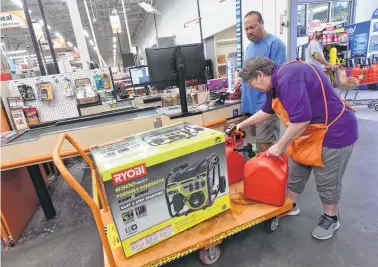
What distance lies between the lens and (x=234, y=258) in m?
1.62

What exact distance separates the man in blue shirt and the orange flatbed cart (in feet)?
2.58

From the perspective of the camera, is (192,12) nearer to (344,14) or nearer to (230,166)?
(344,14)

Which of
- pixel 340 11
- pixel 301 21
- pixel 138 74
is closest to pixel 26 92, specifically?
pixel 138 74

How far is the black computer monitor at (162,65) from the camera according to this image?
1.97 metres

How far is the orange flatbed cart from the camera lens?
1.31m

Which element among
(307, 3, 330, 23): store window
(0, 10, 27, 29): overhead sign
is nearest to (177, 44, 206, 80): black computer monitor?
(0, 10, 27, 29): overhead sign

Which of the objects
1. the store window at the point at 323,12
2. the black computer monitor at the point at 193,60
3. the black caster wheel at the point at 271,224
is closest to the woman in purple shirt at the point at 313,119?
the black caster wheel at the point at 271,224

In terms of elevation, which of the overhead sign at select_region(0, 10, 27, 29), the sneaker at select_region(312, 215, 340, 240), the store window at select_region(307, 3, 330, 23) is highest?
the store window at select_region(307, 3, 330, 23)

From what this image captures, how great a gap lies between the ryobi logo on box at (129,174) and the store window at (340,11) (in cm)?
966

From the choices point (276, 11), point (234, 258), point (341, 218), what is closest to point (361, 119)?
point (276, 11)

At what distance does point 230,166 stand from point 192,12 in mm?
7976

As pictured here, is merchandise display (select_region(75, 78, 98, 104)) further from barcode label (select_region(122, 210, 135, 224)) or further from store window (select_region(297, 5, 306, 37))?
store window (select_region(297, 5, 306, 37))

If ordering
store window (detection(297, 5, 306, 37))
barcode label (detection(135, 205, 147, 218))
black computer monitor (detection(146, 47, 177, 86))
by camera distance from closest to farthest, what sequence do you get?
barcode label (detection(135, 205, 147, 218)) → black computer monitor (detection(146, 47, 177, 86)) → store window (detection(297, 5, 306, 37))

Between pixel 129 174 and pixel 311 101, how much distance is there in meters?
1.18
